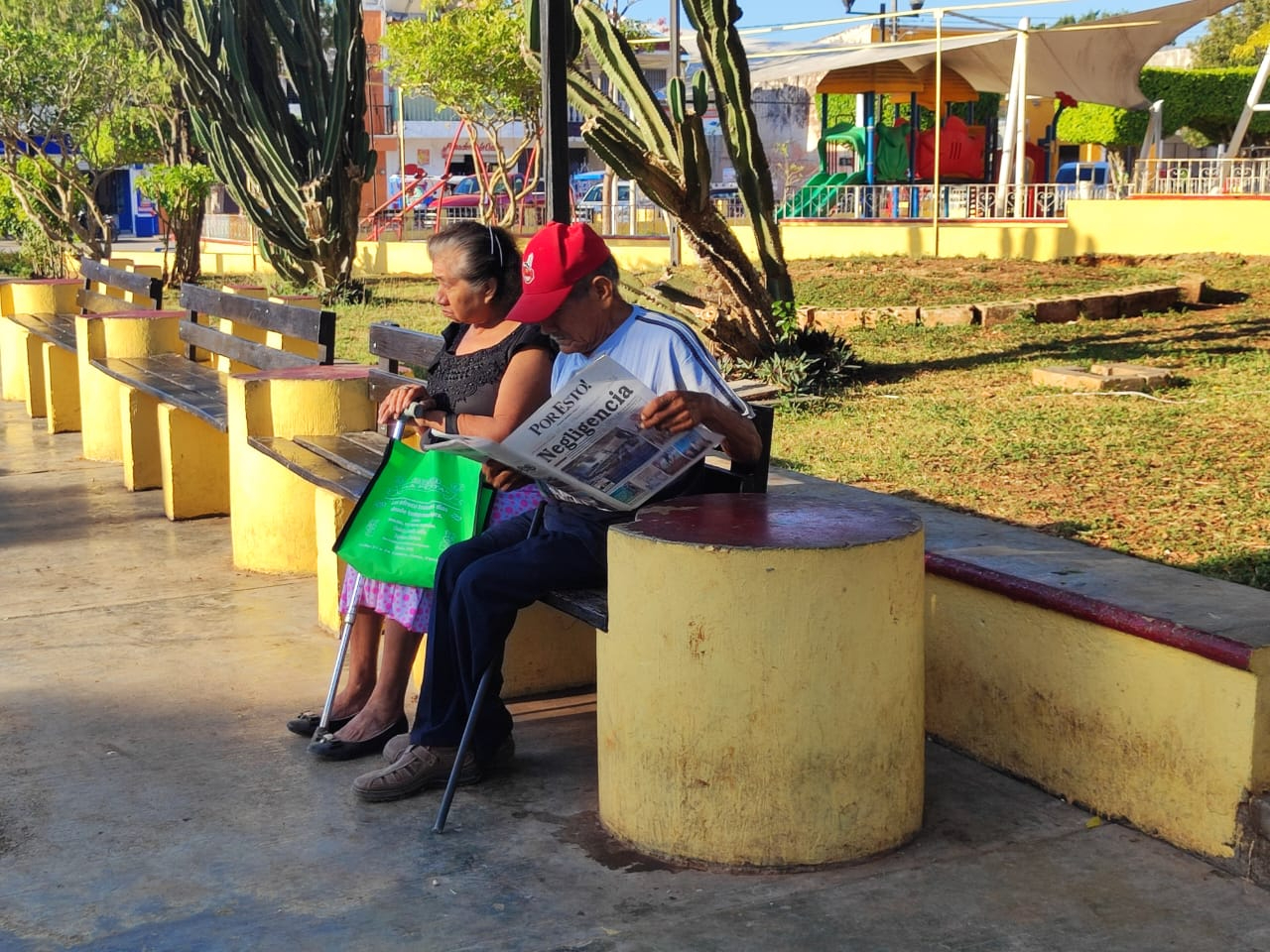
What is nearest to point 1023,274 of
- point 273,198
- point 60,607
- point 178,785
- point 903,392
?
point 903,392

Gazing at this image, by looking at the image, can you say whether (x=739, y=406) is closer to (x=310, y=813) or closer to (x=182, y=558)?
(x=310, y=813)

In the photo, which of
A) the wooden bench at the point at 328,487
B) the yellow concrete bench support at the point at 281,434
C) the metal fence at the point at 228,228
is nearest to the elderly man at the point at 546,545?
the wooden bench at the point at 328,487

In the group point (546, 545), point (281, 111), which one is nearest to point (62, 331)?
point (281, 111)

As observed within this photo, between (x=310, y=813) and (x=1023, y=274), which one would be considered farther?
(x=1023, y=274)

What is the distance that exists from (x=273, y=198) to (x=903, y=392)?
10746 mm

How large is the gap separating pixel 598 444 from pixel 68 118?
23296mm

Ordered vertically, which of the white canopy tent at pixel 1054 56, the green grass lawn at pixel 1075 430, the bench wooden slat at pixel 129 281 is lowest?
the green grass lawn at pixel 1075 430

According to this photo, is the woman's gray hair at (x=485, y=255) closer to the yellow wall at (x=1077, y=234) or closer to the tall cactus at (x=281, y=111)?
the yellow wall at (x=1077, y=234)

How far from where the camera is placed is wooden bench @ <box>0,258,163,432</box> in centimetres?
1034

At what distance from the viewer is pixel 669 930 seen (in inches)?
120

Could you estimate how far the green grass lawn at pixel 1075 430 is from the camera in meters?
5.75

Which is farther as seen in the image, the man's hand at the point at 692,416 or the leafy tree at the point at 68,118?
the leafy tree at the point at 68,118

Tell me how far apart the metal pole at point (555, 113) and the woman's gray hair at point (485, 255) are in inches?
58.7

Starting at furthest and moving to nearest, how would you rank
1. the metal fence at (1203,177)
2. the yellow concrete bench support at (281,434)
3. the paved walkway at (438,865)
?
the metal fence at (1203,177), the yellow concrete bench support at (281,434), the paved walkway at (438,865)
